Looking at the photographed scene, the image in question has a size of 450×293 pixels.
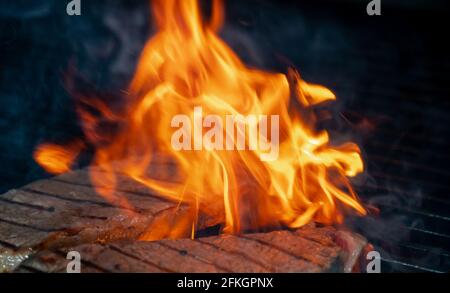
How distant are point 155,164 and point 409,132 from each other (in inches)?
107

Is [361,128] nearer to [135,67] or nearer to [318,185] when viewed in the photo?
[318,185]

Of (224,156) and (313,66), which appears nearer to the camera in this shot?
(224,156)

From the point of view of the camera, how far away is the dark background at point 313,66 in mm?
4734

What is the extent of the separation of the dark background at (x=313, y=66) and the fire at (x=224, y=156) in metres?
0.49

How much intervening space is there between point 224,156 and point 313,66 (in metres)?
2.89

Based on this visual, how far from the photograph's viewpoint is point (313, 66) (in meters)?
6.01

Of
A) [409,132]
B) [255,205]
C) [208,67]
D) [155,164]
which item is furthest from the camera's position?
[409,132]

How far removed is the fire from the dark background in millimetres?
495

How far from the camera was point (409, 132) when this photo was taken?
16.3 ft

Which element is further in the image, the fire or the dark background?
the dark background

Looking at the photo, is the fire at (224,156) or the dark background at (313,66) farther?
the dark background at (313,66)

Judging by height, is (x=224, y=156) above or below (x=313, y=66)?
below

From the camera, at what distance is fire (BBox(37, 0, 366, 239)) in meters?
3.32
